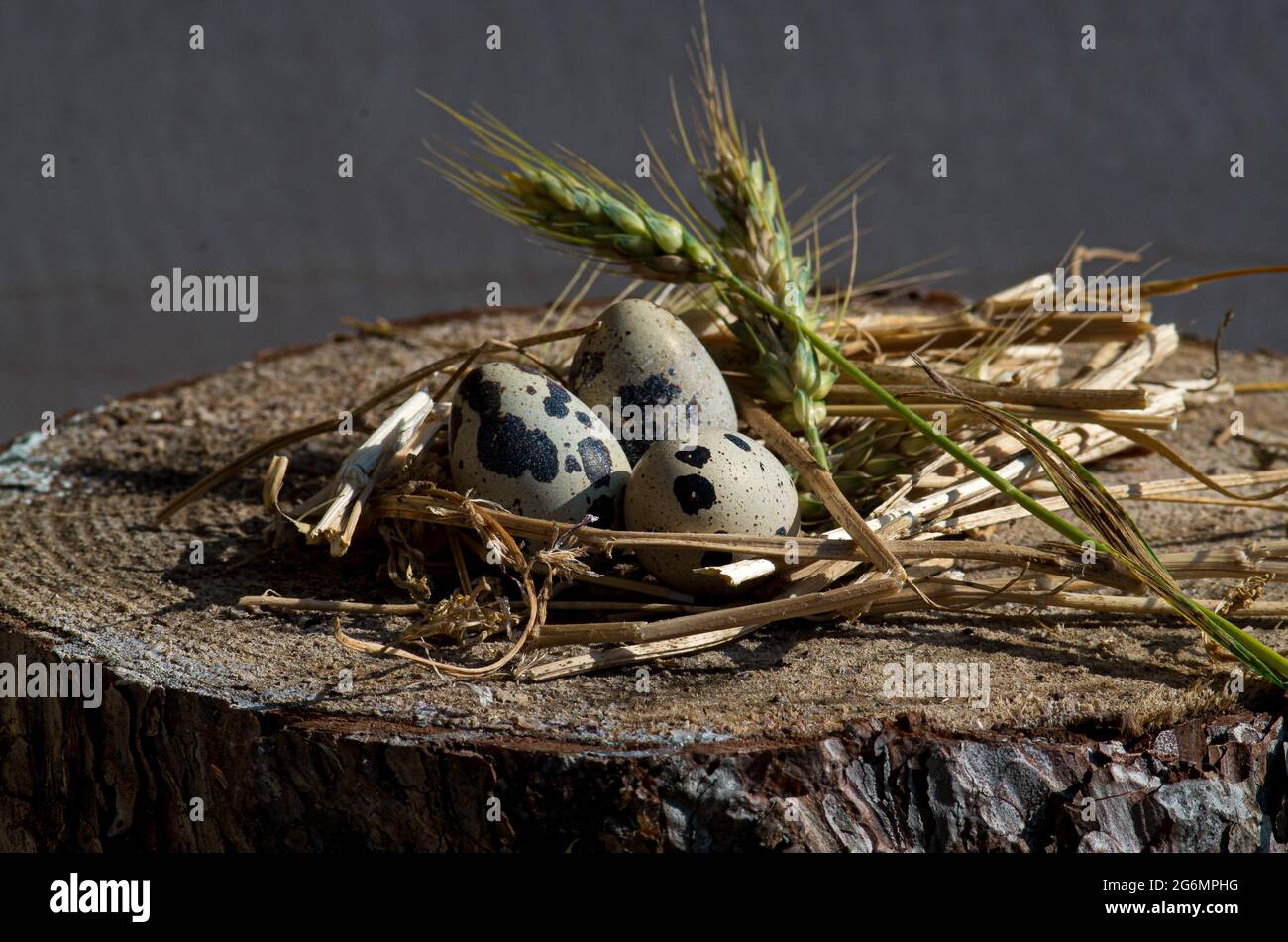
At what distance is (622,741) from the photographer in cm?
87

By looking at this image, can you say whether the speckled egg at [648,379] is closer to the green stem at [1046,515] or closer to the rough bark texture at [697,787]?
the green stem at [1046,515]

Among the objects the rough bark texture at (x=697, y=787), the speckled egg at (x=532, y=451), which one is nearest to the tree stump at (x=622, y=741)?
the rough bark texture at (x=697, y=787)

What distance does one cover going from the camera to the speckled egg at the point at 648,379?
3.84 feet

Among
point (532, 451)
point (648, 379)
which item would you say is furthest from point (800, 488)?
Result: point (532, 451)

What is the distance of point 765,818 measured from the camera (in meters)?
0.86

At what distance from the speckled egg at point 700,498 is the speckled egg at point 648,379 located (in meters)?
0.08

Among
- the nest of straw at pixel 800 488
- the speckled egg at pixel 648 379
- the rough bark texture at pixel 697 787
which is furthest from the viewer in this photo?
the speckled egg at pixel 648 379

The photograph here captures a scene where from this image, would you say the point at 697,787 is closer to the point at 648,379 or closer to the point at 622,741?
the point at 622,741

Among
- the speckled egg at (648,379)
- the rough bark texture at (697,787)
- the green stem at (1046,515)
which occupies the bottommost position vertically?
the rough bark texture at (697,787)

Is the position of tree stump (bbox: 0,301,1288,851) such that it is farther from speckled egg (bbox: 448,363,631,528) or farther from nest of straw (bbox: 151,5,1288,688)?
speckled egg (bbox: 448,363,631,528)

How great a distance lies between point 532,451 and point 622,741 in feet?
1.04
